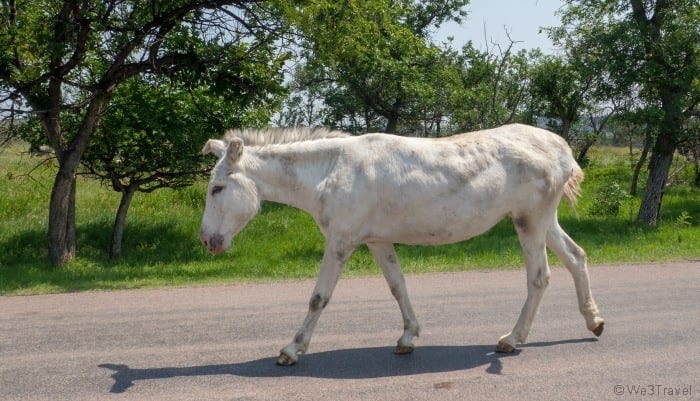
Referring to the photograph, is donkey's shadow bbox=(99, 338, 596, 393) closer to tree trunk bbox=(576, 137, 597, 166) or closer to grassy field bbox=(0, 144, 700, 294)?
grassy field bbox=(0, 144, 700, 294)

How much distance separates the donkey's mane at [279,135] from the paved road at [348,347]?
1901 mm

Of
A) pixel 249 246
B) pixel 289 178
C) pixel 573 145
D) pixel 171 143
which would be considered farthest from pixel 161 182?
pixel 573 145

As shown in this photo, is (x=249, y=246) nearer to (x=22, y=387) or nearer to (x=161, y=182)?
(x=161, y=182)

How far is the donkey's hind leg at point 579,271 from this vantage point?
661 cm

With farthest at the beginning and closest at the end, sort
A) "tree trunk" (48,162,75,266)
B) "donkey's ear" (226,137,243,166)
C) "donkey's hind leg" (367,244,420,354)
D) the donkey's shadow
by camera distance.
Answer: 1. "tree trunk" (48,162,75,266)
2. "donkey's hind leg" (367,244,420,354)
3. "donkey's ear" (226,137,243,166)
4. the donkey's shadow

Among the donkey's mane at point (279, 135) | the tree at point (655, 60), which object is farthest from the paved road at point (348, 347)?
the tree at point (655, 60)

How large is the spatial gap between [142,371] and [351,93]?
1577 centimetres

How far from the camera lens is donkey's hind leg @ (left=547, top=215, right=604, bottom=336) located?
6605mm

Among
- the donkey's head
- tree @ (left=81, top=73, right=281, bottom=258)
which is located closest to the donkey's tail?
the donkey's head

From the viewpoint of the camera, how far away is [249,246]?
633 inches

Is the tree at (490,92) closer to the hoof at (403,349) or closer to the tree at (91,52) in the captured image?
the tree at (91,52)

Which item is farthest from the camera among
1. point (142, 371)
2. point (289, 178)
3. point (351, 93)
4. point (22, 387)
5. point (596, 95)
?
point (351, 93)

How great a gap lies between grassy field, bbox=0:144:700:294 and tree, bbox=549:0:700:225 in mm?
1875

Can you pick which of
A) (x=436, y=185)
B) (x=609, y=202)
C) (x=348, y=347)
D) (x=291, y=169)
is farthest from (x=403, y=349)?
(x=609, y=202)
